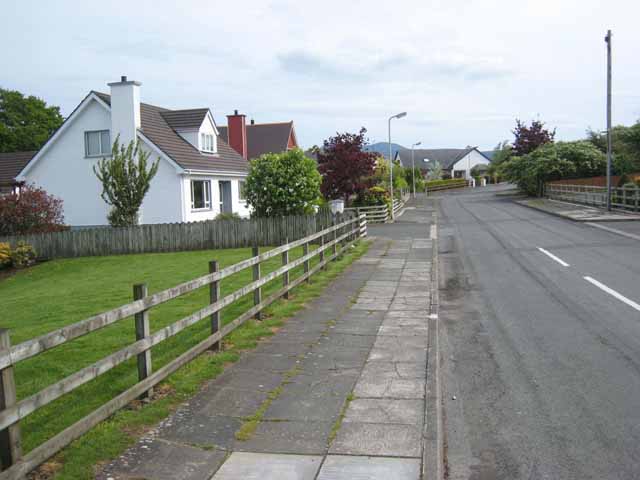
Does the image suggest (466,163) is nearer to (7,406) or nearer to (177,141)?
(177,141)

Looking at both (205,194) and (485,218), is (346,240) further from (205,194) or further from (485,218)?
(485,218)

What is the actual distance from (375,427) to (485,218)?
110ft

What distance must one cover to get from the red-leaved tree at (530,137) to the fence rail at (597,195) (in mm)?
17189

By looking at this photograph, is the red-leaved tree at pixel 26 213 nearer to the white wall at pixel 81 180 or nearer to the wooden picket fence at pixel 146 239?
the wooden picket fence at pixel 146 239

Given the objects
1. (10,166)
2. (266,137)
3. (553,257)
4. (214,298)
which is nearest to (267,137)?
(266,137)

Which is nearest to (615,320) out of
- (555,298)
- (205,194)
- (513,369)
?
(555,298)

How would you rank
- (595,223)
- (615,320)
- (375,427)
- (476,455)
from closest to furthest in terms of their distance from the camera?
(476,455) < (375,427) < (615,320) < (595,223)

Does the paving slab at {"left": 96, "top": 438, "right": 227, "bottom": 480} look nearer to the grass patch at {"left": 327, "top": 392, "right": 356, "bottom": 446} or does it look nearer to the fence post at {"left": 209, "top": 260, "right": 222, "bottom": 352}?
the grass patch at {"left": 327, "top": 392, "right": 356, "bottom": 446}

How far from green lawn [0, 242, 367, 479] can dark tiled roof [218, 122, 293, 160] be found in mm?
38507

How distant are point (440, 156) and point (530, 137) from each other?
6344cm

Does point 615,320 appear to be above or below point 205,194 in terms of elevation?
below

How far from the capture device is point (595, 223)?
30328 millimetres

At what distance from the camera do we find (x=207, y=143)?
1449 inches

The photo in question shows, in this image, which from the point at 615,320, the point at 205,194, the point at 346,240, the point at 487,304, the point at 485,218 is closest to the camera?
the point at 615,320
